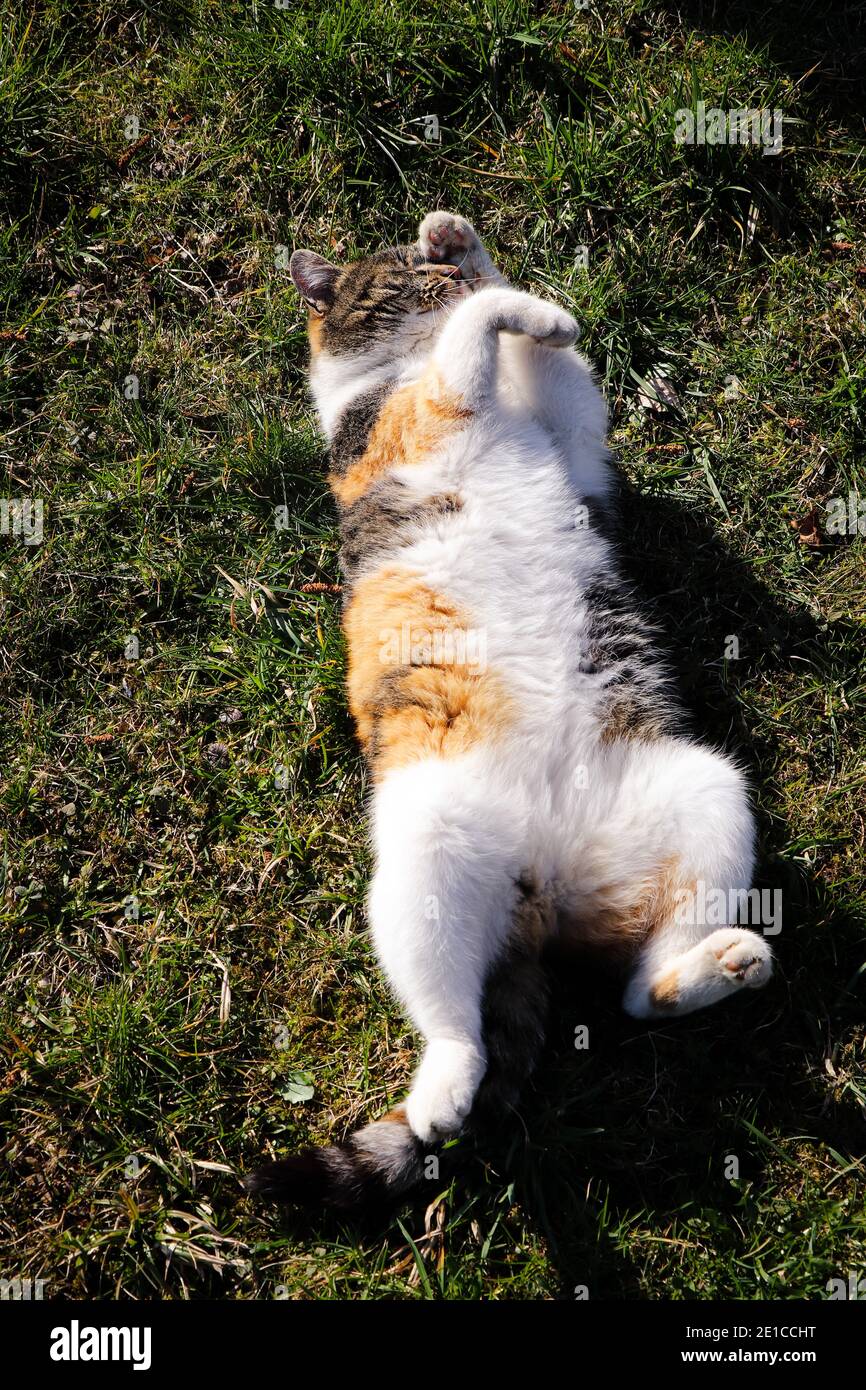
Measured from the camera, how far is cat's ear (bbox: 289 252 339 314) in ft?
12.9

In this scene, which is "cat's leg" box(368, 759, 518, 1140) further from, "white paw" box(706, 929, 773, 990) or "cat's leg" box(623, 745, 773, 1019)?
"white paw" box(706, 929, 773, 990)

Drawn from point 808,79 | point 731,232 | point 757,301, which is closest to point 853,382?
point 757,301

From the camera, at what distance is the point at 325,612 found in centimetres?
392

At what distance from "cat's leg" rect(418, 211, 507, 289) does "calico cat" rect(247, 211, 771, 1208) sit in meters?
0.43

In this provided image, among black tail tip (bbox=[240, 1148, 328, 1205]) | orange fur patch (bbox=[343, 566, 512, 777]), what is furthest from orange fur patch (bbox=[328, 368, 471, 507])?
black tail tip (bbox=[240, 1148, 328, 1205])

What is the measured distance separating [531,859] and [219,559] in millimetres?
2045

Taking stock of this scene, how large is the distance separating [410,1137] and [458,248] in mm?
3359

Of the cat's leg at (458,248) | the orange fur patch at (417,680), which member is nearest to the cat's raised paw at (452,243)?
the cat's leg at (458,248)

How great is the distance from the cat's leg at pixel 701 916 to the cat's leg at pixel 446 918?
0.51m

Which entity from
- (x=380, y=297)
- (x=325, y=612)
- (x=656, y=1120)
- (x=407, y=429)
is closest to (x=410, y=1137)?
(x=656, y=1120)

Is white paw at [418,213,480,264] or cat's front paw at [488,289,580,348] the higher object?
white paw at [418,213,480,264]

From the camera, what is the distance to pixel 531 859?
115 inches

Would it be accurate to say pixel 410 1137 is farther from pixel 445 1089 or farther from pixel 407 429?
pixel 407 429
